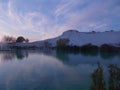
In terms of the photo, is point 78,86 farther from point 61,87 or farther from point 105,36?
point 105,36

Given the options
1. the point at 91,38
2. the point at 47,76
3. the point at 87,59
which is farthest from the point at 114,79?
the point at 91,38

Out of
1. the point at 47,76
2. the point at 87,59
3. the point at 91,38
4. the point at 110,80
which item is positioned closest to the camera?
the point at 110,80

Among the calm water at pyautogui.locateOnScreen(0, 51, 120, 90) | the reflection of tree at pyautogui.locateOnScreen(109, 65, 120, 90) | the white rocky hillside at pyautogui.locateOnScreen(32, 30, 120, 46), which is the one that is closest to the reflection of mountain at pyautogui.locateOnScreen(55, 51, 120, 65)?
the calm water at pyautogui.locateOnScreen(0, 51, 120, 90)

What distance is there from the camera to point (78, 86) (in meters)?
10.9

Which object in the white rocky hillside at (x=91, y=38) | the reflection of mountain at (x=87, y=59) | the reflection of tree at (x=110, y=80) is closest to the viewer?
the reflection of tree at (x=110, y=80)

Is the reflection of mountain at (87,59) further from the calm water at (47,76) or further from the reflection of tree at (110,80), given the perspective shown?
the reflection of tree at (110,80)

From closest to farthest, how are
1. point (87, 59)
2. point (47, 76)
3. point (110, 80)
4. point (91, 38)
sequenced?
point (110, 80) < point (47, 76) < point (87, 59) < point (91, 38)

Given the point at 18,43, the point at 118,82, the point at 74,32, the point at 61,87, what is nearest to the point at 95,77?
the point at 118,82

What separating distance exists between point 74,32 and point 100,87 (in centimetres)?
13289

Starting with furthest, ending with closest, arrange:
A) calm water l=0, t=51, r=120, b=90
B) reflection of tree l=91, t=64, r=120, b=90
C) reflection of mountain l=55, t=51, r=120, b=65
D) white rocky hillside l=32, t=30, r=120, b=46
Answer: white rocky hillside l=32, t=30, r=120, b=46
reflection of mountain l=55, t=51, r=120, b=65
calm water l=0, t=51, r=120, b=90
reflection of tree l=91, t=64, r=120, b=90

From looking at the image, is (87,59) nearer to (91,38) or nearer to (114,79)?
(114,79)

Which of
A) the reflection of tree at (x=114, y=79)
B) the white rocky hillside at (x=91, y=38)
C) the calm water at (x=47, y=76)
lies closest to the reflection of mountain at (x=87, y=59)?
the calm water at (x=47, y=76)

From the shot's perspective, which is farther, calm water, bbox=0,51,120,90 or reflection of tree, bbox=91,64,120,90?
calm water, bbox=0,51,120,90

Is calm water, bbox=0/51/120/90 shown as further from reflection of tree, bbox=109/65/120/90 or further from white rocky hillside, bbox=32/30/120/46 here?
white rocky hillside, bbox=32/30/120/46
